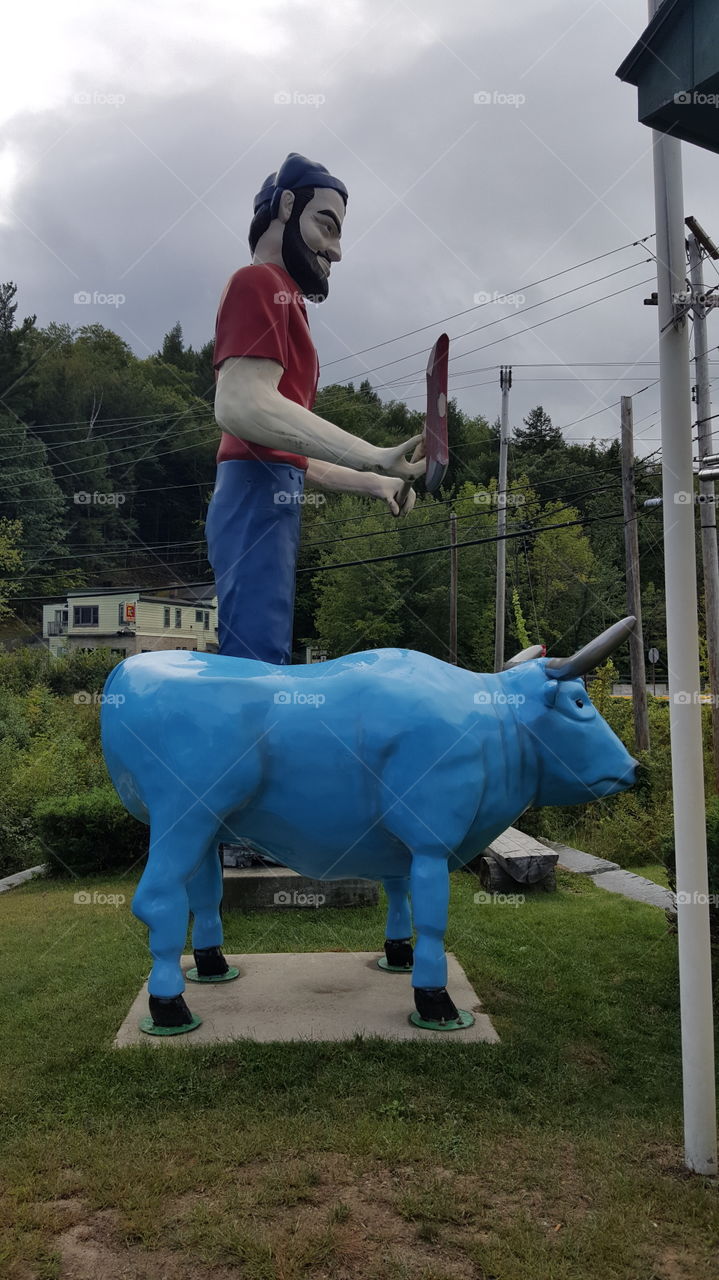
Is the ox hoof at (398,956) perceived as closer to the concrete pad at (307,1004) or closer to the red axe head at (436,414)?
the concrete pad at (307,1004)

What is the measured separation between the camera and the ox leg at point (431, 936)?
4816 mm

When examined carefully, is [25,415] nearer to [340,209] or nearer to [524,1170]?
[340,209]

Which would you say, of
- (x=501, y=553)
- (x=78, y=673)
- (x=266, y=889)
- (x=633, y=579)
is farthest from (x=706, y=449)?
(x=78, y=673)

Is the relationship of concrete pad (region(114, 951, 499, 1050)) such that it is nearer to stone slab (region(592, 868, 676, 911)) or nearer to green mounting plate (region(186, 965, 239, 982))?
green mounting plate (region(186, 965, 239, 982))

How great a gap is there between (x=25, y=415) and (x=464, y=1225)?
46799 millimetres

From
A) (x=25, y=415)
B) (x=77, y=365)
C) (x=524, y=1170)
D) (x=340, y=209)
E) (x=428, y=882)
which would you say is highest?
(x=77, y=365)

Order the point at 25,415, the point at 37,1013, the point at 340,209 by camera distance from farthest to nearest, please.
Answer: the point at 25,415, the point at 340,209, the point at 37,1013

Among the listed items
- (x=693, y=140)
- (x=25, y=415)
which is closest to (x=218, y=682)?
(x=693, y=140)

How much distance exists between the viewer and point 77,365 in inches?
1901

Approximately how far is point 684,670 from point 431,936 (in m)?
2.13

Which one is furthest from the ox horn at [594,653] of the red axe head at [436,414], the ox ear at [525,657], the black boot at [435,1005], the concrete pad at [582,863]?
the concrete pad at [582,863]

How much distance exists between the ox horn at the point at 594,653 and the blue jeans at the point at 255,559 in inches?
70.9

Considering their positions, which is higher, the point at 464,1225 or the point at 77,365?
the point at 77,365

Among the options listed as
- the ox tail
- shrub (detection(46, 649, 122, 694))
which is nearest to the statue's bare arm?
the ox tail
